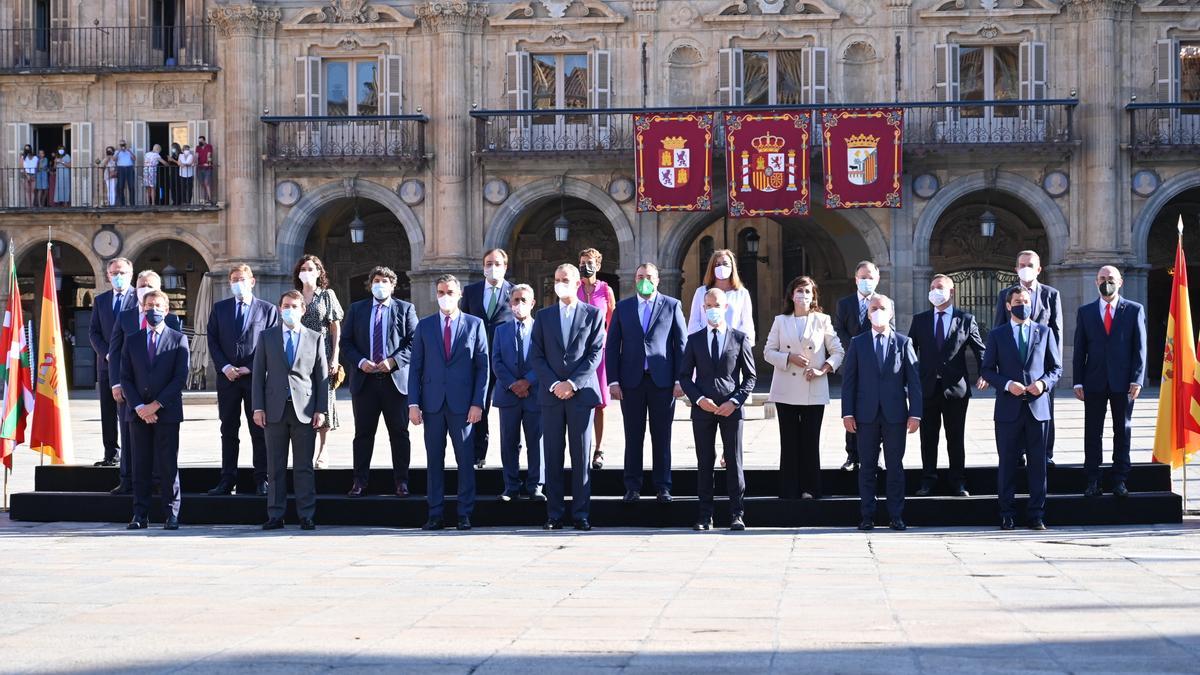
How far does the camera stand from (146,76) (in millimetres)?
35375

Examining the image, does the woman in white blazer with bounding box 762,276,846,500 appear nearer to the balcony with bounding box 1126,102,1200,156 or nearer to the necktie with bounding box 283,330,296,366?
the necktie with bounding box 283,330,296,366

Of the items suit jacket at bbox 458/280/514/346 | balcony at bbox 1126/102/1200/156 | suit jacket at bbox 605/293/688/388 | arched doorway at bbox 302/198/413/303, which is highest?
balcony at bbox 1126/102/1200/156

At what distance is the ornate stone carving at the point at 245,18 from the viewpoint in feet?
112

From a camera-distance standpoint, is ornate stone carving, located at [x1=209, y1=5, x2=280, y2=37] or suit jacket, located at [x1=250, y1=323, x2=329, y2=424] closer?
suit jacket, located at [x1=250, y1=323, x2=329, y2=424]

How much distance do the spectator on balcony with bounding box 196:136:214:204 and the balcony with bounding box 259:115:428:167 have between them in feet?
4.61

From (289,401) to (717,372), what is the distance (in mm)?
3104

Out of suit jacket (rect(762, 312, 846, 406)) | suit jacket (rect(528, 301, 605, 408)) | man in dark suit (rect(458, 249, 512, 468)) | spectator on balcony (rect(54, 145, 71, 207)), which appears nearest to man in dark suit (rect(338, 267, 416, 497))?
man in dark suit (rect(458, 249, 512, 468))

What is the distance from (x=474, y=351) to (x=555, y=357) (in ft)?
2.12

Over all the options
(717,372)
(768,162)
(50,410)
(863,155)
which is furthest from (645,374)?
(863,155)

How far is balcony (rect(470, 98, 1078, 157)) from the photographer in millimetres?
32938

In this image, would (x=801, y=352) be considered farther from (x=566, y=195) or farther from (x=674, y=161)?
(x=566, y=195)

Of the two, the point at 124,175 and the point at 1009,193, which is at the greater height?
the point at 124,175

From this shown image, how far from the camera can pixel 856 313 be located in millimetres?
14062

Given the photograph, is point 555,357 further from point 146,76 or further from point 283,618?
point 146,76
